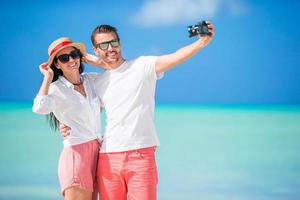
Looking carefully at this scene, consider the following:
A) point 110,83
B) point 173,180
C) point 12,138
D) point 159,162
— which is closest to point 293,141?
point 159,162

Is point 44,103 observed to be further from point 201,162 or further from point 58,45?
point 201,162

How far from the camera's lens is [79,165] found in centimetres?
210

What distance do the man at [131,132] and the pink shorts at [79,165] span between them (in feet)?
0.11

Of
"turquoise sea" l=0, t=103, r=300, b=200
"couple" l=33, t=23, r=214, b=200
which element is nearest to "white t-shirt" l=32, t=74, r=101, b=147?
"couple" l=33, t=23, r=214, b=200

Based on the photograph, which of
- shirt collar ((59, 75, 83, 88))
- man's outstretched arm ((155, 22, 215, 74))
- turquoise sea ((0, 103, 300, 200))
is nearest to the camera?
man's outstretched arm ((155, 22, 215, 74))

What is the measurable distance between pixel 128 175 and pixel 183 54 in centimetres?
47

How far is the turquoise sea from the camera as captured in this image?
14.2 ft

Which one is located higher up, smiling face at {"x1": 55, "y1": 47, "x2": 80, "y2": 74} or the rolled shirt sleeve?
smiling face at {"x1": 55, "y1": 47, "x2": 80, "y2": 74}

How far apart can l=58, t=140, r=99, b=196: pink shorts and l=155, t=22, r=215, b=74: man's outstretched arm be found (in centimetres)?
37

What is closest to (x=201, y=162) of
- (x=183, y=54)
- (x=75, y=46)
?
(x=75, y=46)

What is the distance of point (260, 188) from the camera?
A: 4.43 meters

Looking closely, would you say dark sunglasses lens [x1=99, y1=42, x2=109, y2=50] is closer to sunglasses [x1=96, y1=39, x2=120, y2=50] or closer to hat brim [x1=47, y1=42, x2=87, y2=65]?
sunglasses [x1=96, y1=39, x2=120, y2=50]

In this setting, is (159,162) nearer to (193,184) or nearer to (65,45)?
(193,184)

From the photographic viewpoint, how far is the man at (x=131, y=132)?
2074 millimetres
